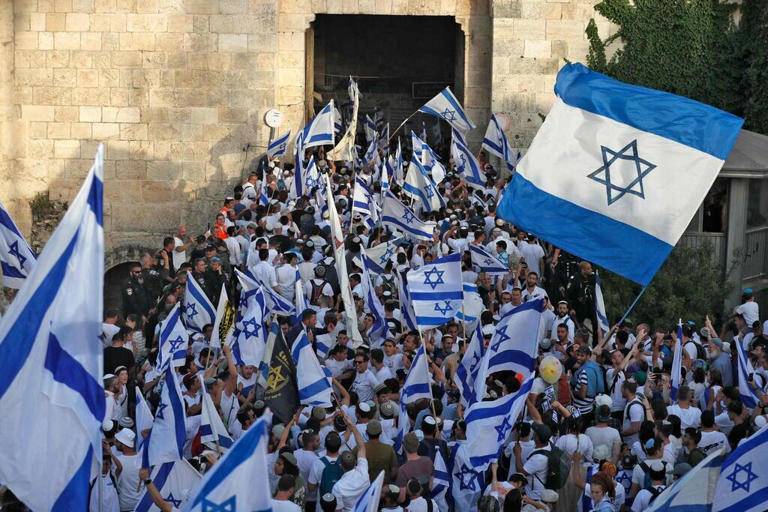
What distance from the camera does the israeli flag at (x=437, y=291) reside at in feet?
44.4

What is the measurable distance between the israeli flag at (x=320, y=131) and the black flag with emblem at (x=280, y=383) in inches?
440

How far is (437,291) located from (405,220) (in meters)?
4.48

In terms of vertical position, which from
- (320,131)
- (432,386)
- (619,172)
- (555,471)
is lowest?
(555,471)

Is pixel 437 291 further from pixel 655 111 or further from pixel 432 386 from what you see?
pixel 655 111

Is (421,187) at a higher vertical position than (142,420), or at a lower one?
higher

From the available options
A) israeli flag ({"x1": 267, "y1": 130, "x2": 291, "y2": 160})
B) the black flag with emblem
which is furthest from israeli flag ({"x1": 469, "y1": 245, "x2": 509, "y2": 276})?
israeli flag ({"x1": 267, "y1": 130, "x2": 291, "y2": 160})

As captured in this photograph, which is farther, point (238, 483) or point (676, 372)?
point (676, 372)

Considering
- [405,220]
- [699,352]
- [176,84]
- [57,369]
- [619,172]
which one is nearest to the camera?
[57,369]

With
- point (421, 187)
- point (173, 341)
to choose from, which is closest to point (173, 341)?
point (173, 341)

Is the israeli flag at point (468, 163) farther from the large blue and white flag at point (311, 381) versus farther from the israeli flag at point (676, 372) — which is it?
the large blue and white flag at point (311, 381)

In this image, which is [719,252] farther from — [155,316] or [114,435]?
[114,435]

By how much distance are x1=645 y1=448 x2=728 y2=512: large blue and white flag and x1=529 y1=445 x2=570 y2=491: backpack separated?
1966 mm

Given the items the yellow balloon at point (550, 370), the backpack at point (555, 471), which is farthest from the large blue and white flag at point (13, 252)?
the backpack at point (555, 471)

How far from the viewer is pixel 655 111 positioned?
36.5ft
